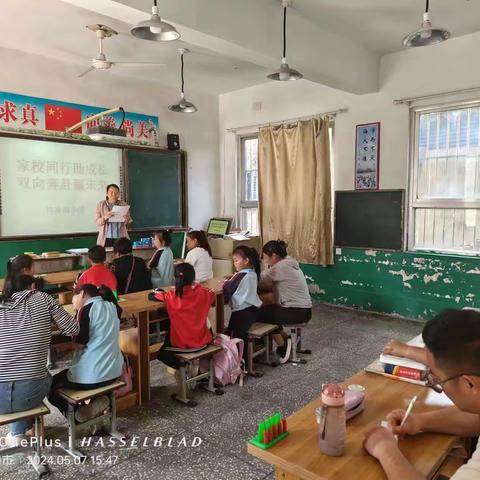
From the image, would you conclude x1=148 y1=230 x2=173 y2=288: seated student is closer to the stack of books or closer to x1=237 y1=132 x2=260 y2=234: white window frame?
x1=237 y1=132 x2=260 y2=234: white window frame

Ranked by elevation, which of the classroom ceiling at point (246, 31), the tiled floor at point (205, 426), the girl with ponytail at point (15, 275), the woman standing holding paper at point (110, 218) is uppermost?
the classroom ceiling at point (246, 31)

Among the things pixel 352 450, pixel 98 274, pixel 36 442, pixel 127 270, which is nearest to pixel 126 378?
pixel 36 442

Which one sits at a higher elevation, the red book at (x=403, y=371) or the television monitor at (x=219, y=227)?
the television monitor at (x=219, y=227)

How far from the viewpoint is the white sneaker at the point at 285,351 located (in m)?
3.75

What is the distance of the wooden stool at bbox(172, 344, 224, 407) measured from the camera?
2.89 m

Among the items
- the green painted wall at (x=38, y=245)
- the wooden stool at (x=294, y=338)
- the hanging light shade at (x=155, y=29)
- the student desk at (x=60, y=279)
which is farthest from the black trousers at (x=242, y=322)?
the green painted wall at (x=38, y=245)

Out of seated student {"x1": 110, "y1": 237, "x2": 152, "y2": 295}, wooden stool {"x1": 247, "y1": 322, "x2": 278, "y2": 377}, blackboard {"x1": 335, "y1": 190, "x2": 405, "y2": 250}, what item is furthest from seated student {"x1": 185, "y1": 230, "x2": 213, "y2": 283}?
blackboard {"x1": 335, "y1": 190, "x2": 405, "y2": 250}

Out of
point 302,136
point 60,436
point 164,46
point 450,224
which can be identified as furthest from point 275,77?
point 60,436

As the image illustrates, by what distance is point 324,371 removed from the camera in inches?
140

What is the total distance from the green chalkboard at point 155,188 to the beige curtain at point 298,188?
1.27 meters

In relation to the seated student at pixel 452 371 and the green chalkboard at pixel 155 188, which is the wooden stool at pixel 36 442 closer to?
the seated student at pixel 452 371

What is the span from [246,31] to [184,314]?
239 centimetres

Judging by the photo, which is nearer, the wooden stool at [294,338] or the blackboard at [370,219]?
the wooden stool at [294,338]

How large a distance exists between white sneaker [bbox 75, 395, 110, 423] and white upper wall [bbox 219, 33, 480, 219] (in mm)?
4035
